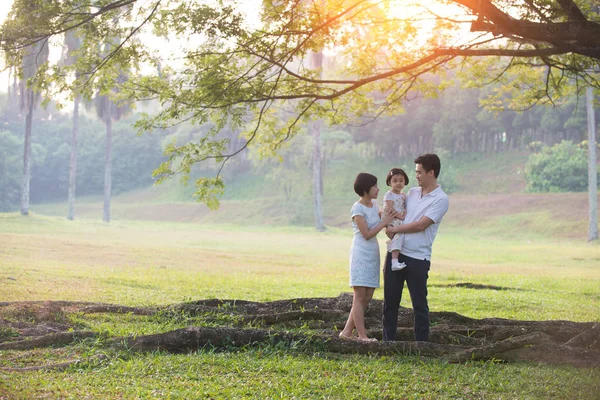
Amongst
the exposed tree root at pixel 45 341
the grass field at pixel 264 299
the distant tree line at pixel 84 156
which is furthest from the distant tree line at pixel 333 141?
the exposed tree root at pixel 45 341

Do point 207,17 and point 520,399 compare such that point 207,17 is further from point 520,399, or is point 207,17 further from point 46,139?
point 46,139

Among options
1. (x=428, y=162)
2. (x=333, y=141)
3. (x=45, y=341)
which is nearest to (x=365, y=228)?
(x=428, y=162)

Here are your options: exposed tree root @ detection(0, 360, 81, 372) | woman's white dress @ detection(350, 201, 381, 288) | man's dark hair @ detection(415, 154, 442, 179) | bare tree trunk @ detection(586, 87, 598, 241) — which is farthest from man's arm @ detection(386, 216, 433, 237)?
bare tree trunk @ detection(586, 87, 598, 241)

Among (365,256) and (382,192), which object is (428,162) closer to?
(365,256)

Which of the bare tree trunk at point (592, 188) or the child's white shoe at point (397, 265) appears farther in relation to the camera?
the bare tree trunk at point (592, 188)

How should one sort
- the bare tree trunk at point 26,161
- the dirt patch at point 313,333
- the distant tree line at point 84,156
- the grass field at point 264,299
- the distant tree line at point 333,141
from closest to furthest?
the grass field at point 264,299, the dirt patch at point 313,333, the bare tree trunk at point 26,161, the distant tree line at point 333,141, the distant tree line at point 84,156

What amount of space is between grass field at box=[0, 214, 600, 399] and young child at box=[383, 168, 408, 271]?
3.14 feet

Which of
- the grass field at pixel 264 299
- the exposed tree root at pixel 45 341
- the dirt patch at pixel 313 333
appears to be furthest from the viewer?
the exposed tree root at pixel 45 341

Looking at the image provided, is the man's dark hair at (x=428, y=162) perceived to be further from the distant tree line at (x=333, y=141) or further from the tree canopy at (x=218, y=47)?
the distant tree line at (x=333, y=141)

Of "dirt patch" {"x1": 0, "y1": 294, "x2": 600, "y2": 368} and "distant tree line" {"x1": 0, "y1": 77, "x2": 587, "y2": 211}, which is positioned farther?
"distant tree line" {"x1": 0, "y1": 77, "x2": 587, "y2": 211}

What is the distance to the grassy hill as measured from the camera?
4425cm

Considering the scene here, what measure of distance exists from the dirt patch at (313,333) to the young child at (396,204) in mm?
862

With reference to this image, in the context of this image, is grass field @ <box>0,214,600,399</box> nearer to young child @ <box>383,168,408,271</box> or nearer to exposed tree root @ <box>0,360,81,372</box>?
exposed tree root @ <box>0,360,81,372</box>

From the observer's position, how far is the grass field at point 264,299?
5625mm
